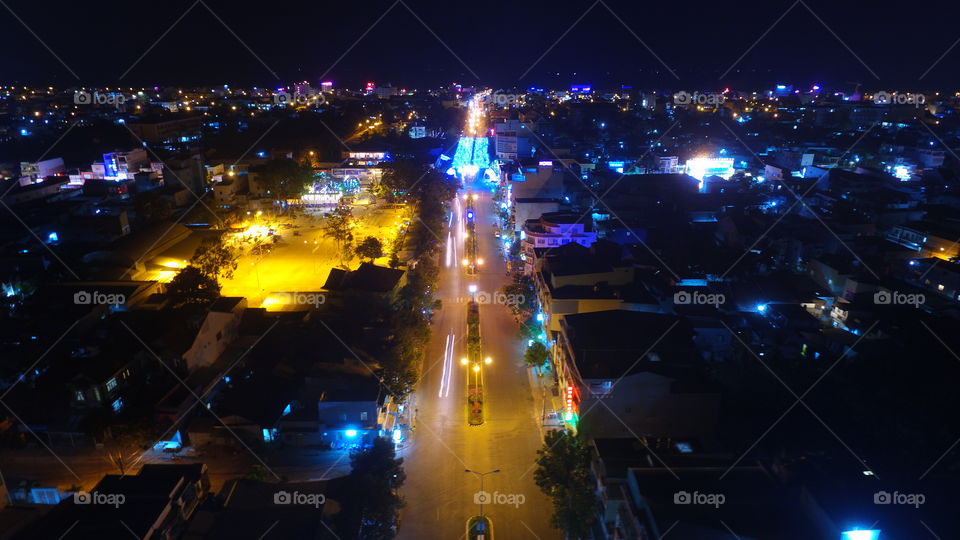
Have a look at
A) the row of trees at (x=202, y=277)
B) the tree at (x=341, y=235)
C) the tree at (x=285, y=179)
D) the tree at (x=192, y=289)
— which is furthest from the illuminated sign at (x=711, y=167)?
the tree at (x=192, y=289)

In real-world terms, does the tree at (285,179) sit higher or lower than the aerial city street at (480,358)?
higher

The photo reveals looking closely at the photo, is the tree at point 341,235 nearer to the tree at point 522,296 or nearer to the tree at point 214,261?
the tree at point 214,261

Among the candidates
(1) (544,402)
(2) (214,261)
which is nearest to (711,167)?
(1) (544,402)

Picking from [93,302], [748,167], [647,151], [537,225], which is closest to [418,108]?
[647,151]

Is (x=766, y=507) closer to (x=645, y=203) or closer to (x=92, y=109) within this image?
(x=645, y=203)

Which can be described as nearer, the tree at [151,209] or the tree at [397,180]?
the tree at [151,209]

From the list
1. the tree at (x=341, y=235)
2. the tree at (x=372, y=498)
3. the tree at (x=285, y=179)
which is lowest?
the tree at (x=372, y=498)

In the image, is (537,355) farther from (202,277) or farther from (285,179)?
(285,179)
